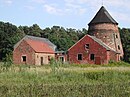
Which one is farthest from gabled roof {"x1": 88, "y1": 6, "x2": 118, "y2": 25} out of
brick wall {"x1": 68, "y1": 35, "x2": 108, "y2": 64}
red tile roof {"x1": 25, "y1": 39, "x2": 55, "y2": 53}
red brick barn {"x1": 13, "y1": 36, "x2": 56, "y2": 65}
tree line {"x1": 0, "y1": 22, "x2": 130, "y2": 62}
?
red brick barn {"x1": 13, "y1": 36, "x2": 56, "y2": 65}

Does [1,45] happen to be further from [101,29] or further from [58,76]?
[58,76]

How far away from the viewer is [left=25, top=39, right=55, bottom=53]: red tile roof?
4862 cm

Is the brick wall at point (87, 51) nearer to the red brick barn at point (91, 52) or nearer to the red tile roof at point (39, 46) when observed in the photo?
the red brick barn at point (91, 52)

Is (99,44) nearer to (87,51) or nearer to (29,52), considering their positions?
(87,51)

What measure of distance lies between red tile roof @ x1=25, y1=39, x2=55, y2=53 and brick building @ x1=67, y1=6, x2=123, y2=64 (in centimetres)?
488

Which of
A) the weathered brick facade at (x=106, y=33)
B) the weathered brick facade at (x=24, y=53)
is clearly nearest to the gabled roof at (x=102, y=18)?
the weathered brick facade at (x=106, y=33)

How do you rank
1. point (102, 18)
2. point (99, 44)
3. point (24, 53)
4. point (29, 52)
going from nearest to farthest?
point (99, 44), point (29, 52), point (24, 53), point (102, 18)

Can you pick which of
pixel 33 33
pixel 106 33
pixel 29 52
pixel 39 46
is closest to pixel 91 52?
pixel 106 33

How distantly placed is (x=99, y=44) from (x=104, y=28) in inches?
193

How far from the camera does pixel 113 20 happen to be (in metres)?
52.2

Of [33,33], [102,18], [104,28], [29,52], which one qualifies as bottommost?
[29,52]

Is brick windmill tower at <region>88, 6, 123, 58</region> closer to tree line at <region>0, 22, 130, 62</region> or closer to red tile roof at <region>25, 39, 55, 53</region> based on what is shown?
tree line at <region>0, 22, 130, 62</region>

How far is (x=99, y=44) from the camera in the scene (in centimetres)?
4675

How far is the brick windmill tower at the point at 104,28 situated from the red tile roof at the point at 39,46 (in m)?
8.25
